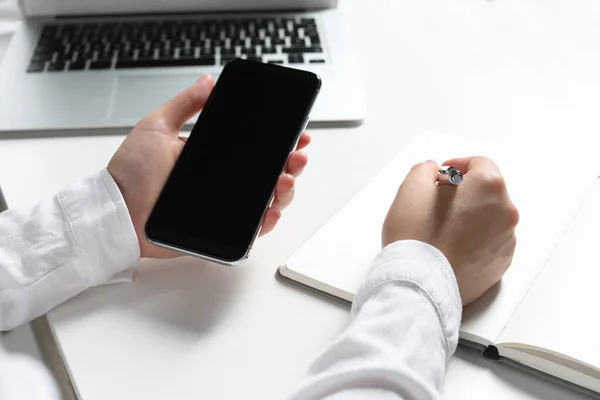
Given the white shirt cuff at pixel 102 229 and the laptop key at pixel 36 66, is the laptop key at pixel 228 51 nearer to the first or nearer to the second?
the laptop key at pixel 36 66

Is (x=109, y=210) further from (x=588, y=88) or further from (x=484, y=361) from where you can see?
(x=588, y=88)

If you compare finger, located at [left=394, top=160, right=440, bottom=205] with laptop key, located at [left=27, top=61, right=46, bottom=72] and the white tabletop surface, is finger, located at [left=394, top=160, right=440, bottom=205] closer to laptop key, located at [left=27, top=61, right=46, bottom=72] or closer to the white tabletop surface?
the white tabletop surface

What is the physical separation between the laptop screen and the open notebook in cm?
33

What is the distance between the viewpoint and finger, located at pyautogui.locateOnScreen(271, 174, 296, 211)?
1.58 ft

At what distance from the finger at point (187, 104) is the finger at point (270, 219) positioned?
0.39 feet

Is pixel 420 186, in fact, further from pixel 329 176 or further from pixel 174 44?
pixel 174 44

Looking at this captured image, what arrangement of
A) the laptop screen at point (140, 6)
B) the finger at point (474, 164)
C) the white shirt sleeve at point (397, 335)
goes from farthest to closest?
the laptop screen at point (140, 6) < the finger at point (474, 164) < the white shirt sleeve at point (397, 335)

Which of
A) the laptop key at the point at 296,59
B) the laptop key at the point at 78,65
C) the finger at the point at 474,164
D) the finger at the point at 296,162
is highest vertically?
the finger at the point at 474,164

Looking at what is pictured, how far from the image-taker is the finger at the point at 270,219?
1.63ft

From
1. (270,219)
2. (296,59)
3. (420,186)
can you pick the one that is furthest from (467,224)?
(296,59)

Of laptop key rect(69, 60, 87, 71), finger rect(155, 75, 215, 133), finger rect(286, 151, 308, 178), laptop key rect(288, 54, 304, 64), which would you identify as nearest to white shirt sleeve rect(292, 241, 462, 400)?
finger rect(286, 151, 308, 178)

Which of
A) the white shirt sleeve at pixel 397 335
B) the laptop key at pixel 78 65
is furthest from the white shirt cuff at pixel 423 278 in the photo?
the laptop key at pixel 78 65

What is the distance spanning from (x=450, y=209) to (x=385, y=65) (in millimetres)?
344

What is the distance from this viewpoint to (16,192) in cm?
57
